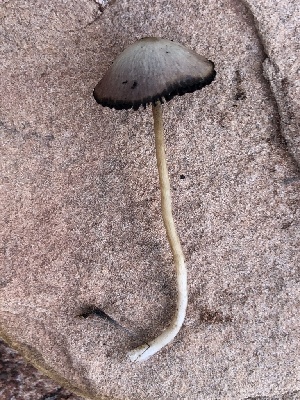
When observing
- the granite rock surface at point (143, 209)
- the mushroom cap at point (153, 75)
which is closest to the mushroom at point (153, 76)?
the mushroom cap at point (153, 75)

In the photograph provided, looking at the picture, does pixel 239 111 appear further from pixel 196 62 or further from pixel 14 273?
pixel 14 273

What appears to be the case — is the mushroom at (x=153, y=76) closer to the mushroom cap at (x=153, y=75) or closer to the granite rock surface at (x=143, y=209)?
the mushroom cap at (x=153, y=75)

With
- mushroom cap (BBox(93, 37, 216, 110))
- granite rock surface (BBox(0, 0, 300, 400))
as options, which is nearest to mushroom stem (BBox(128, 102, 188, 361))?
granite rock surface (BBox(0, 0, 300, 400))

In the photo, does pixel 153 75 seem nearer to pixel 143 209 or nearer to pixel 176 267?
pixel 143 209

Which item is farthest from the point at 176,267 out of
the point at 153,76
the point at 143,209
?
the point at 153,76

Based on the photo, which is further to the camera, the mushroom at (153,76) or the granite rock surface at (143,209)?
the granite rock surface at (143,209)

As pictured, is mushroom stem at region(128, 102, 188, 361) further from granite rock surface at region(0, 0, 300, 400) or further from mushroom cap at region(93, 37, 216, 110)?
mushroom cap at region(93, 37, 216, 110)
